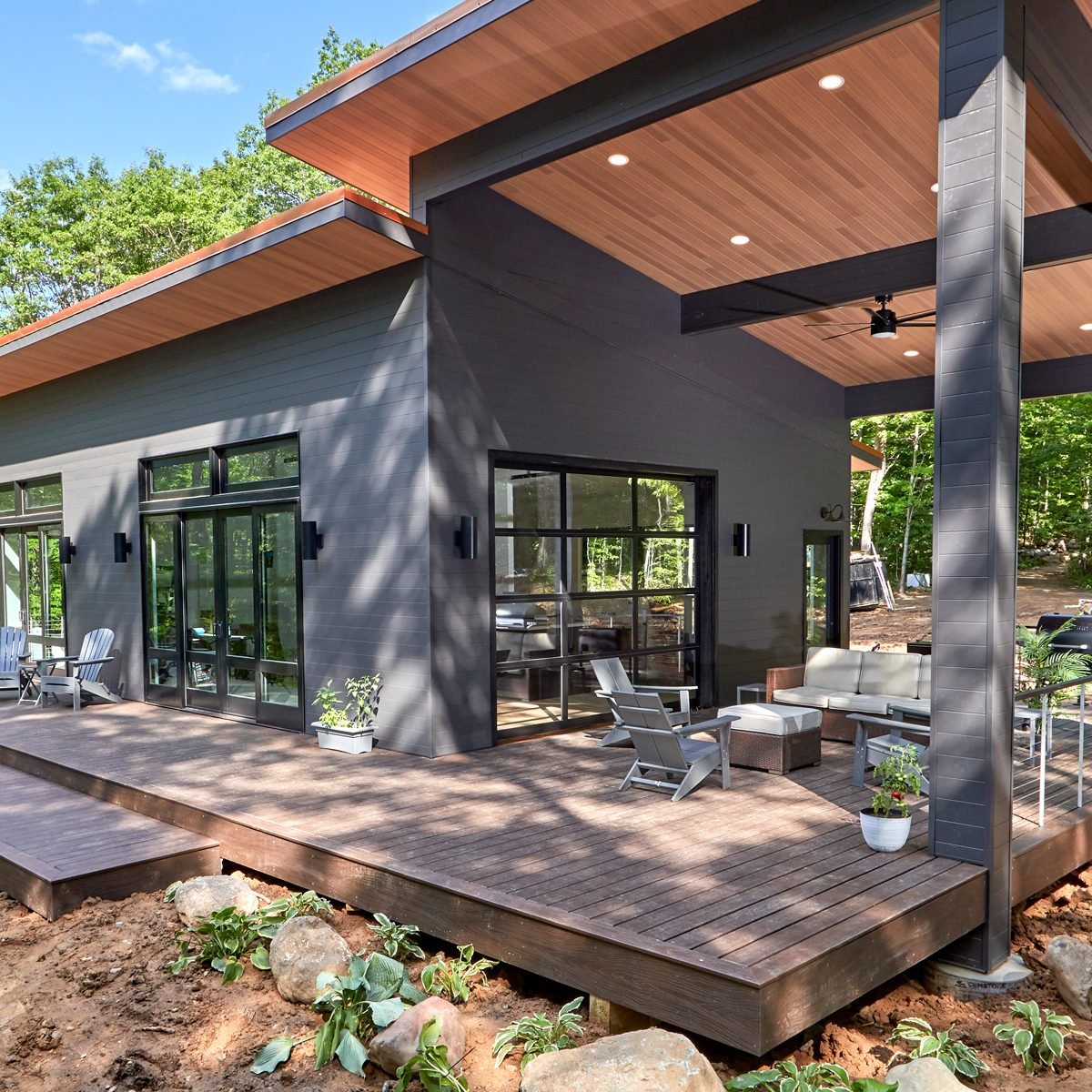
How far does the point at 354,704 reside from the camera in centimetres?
726

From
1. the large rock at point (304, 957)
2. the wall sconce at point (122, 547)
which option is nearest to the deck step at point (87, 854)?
the large rock at point (304, 957)

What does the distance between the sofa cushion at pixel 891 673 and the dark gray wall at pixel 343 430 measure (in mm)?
3566

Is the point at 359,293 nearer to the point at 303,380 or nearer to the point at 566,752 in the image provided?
the point at 303,380

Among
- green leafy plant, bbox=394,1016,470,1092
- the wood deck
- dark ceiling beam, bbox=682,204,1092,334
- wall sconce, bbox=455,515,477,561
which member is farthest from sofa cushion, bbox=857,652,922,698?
green leafy plant, bbox=394,1016,470,1092

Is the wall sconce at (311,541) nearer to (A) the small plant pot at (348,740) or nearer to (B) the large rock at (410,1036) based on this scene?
(A) the small plant pot at (348,740)

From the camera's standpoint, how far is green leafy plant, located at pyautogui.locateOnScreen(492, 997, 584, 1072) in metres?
3.30

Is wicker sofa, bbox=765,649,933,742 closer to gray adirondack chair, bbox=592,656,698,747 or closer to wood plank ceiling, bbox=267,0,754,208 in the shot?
gray adirondack chair, bbox=592,656,698,747

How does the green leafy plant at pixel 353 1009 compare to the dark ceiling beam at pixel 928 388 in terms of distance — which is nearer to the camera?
the green leafy plant at pixel 353 1009

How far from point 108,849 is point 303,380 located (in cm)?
396

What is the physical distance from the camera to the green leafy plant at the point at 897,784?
4.36m

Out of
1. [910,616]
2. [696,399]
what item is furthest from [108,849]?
[910,616]

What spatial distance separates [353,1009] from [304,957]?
0.38m

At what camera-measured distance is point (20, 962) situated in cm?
418

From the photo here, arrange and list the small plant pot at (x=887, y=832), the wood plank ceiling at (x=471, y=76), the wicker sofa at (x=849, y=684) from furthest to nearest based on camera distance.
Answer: the wicker sofa at (x=849, y=684) → the wood plank ceiling at (x=471, y=76) → the small plant pot at (x=887, y=832)
